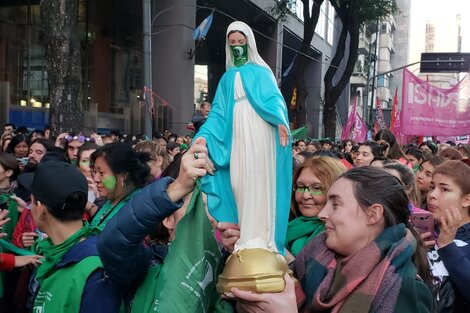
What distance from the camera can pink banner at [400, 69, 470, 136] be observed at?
952 cm

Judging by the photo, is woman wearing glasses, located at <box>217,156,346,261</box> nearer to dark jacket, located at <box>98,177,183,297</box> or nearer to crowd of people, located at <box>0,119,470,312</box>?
crowd of people, located at <box>0,119,470,312</box>

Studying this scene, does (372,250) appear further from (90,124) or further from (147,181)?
(90,124)

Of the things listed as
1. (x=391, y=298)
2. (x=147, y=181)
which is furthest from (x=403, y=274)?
(x=147, y=181)

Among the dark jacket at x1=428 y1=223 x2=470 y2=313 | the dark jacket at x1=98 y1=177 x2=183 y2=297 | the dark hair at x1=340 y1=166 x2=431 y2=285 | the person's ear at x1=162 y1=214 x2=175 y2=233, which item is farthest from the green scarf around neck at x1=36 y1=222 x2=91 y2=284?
the dark jacket at x1=428 y1=223 x2=470 y2=313

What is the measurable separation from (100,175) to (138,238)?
197 cm

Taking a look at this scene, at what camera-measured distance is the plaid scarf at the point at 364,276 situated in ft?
5.08

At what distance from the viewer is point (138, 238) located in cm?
159

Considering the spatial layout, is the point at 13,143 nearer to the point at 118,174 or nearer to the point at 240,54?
the point at 118,174

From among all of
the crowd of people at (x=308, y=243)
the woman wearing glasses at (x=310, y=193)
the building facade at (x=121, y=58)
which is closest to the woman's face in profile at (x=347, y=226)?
the crowd of people at (x=308, y=243)

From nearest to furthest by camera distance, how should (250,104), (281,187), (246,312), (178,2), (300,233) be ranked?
(246,312) < (281,187) < (250,104) < (300,233) < (178,2)

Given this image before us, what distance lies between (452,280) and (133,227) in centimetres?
163

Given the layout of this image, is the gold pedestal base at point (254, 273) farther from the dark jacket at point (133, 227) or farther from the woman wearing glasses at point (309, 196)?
the woman wearing glasses at point (309, 196)

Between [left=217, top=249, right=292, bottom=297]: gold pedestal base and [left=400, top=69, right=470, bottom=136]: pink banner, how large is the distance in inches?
337

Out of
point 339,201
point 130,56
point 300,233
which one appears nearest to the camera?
point 339,201
